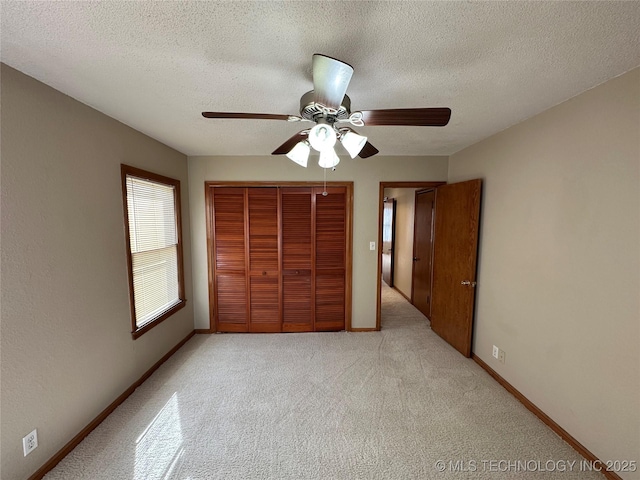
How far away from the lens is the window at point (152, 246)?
7.42 ft

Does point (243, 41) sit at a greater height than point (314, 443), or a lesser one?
greater

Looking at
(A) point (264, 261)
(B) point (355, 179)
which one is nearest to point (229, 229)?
(A) point (264, 261)

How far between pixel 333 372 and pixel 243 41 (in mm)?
2633

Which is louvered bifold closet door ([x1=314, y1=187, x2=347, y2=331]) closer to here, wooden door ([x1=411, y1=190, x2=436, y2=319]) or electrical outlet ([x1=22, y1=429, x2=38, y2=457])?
wooden door ([x1=411, y1=190, x2=436, y2=319])

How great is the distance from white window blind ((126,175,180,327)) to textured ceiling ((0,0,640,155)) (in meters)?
0.80

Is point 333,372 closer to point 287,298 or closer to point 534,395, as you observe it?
point 287,298

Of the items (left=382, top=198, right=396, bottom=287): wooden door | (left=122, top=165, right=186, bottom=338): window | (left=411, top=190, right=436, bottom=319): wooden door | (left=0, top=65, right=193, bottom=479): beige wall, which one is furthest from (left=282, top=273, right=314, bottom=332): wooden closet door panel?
(left=382, top=198, right=396, bottom=287): wooden door

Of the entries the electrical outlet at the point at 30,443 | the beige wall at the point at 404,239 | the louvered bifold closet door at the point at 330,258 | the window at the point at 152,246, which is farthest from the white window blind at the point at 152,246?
the beige wall at the point at 404,239

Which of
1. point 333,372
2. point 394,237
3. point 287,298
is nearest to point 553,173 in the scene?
point 333,372

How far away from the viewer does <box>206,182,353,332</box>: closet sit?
10.8 feet

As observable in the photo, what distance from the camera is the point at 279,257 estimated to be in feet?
10.9

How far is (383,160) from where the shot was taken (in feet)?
10.8

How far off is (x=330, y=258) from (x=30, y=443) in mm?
2770

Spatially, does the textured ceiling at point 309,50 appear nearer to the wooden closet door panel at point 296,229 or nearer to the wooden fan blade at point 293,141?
the wooden fan blade at point 293,141
